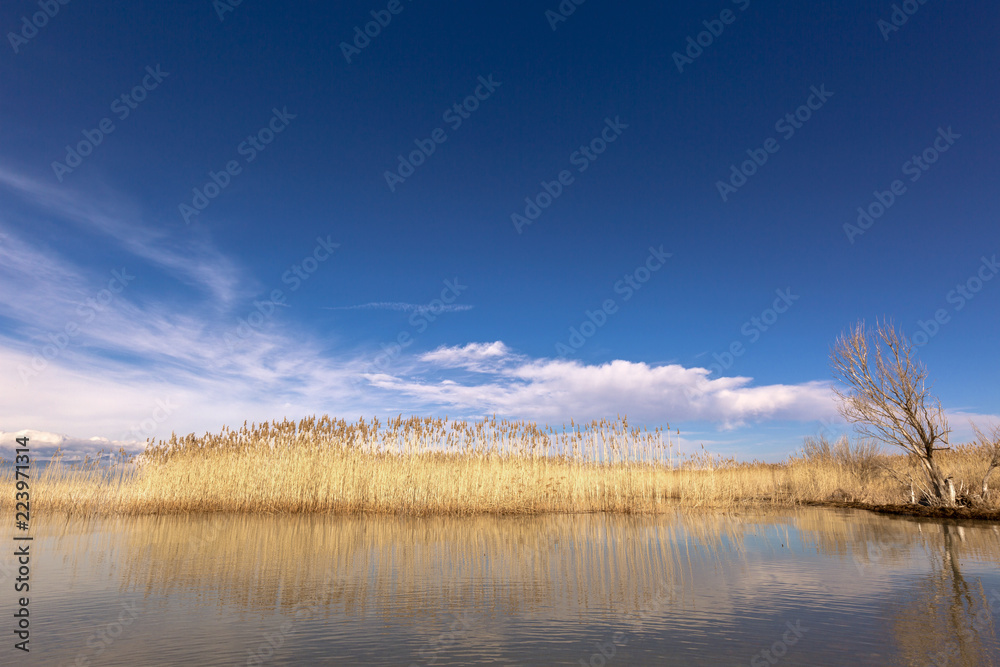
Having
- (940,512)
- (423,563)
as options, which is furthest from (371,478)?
(940,512)

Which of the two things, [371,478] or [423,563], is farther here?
[371,478]

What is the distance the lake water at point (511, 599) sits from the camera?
436 cm

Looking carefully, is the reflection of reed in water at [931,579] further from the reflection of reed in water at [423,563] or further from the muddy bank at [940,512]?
the reflection of reed in water at [423,563]

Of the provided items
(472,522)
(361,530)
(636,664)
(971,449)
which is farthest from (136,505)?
(971,449)

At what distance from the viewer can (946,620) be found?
507 cm

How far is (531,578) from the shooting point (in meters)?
7.09

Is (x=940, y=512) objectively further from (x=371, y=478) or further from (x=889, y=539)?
(x=371, y=478)

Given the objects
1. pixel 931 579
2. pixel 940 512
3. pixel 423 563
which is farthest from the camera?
pixel 940 512

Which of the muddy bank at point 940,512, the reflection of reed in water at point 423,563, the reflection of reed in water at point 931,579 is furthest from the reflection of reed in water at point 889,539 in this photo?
the reflection of reed in water at point 423,563

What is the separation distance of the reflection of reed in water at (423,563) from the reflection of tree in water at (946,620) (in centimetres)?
214

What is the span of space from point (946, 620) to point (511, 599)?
452cm

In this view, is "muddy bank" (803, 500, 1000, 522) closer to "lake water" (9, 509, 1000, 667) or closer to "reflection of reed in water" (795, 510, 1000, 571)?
"reflection of reed in water" (795, 510, 1000, 571)

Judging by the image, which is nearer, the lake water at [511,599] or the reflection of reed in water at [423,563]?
the lake water at [511,599]

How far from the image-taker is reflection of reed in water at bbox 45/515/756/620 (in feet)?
19.8
